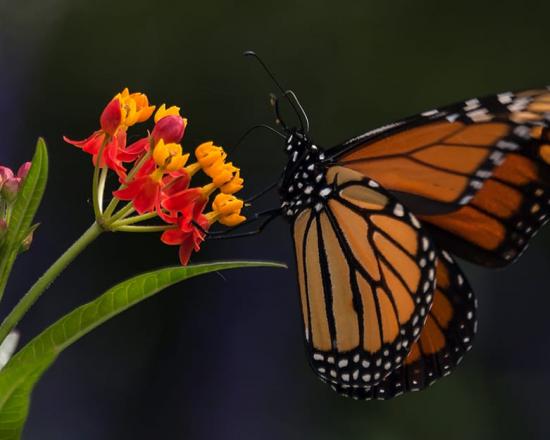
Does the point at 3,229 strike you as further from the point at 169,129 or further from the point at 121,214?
the point at 169,129

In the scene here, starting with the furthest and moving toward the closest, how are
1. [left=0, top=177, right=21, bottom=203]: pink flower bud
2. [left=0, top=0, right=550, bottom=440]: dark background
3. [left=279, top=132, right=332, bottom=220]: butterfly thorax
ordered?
[left=0, top=0, right=550, bottom=440]: dark background, [left=279, top=132, right=332, bottom=220]: butterfly thorax, [left=0, top=177, right=21, bottom=203]: pink flower bud

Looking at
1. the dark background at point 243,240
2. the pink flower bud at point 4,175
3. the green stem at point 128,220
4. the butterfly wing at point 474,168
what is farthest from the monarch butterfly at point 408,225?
→ the dark background at point 243,240

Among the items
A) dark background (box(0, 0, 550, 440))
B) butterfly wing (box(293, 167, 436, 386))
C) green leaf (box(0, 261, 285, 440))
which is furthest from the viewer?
dark background (box(0, 0, 550, 440))

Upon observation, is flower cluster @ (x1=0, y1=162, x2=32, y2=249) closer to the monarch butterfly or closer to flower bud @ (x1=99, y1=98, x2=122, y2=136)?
flower bud @ (x1=99, y1=98, x2=122, y2=136)

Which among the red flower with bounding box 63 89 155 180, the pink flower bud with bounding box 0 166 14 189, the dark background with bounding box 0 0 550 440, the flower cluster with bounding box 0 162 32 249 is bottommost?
the dark background with bounding box 0 0 550 440

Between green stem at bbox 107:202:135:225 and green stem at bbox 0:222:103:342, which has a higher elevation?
green stem at bbox 107:202:135:225

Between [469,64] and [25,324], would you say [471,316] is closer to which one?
[25,324]

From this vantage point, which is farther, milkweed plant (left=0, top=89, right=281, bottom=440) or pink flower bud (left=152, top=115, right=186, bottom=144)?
pink flower bud (left=152, top=115, right=186, bottom=144)

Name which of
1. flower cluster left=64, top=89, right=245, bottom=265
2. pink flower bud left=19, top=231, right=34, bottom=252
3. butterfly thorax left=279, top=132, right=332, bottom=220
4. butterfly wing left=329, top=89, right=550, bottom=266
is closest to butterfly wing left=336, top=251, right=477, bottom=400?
butterfly wing left=329, top=89, right=550, bottom=266
